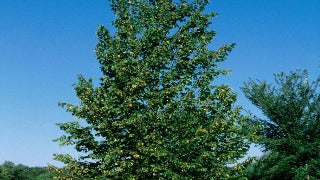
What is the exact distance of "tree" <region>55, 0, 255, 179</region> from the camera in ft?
50.9

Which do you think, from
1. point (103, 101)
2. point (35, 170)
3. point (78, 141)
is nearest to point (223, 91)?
point (103, 101)

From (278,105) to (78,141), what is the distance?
1651 cm

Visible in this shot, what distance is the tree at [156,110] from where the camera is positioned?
611 inches

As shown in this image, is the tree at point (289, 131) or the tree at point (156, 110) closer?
the tree at point (156, 110)

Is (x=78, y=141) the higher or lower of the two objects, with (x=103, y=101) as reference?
lower

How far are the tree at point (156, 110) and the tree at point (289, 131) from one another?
918cm

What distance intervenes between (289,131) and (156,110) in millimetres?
14175

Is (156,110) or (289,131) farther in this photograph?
(289,131)

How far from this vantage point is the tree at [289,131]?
2517 cm

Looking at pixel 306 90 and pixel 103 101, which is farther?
pixel 306 90

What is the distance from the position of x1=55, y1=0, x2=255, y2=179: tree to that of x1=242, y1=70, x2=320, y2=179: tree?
30.1 feet

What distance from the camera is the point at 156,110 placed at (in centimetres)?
1669

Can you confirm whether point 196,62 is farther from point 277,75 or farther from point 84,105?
point 277,75

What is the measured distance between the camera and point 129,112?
16500 mm
